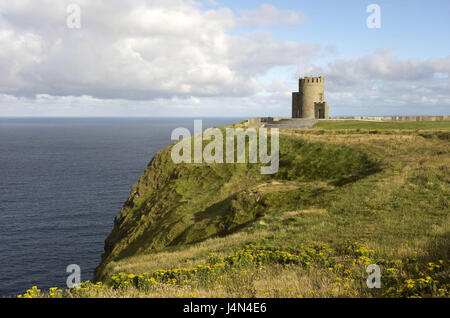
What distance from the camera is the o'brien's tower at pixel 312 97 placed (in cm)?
7394

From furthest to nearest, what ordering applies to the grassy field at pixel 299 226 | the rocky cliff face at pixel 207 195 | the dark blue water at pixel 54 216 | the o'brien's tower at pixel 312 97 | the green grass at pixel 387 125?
the o'brien's tower at pixel 312 97
the green grass at pixel 387 125
the dark blue water at pixel 54 216
the rocky cliff face at pixel 207 195
the grassy field at pixel 299 226

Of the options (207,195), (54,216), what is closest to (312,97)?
(207,195)

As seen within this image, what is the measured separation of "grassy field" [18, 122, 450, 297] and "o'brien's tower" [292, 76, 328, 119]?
30271mm

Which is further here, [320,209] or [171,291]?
[320,209]

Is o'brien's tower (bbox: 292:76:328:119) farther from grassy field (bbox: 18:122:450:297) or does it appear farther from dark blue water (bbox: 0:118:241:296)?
dark blue water (bbox: 0:118:241:296)

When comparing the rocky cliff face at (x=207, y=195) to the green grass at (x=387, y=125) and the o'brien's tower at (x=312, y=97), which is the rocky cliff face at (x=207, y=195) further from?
the o'brien's tower at (x=312, y=97)

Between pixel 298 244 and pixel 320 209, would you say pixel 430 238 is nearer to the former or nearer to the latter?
pixel 298 244

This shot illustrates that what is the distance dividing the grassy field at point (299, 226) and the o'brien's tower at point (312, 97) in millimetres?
30271

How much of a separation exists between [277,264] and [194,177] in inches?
1100

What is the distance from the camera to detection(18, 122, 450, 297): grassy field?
1038 centimetres

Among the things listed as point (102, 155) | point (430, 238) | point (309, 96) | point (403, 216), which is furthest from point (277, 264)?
point (102, 155)

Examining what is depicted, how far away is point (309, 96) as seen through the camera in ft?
244

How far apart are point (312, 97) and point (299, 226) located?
59.9m

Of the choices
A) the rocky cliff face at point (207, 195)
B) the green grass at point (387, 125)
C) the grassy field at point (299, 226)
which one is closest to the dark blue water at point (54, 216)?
the rocky cliff face at point (207, 195)
